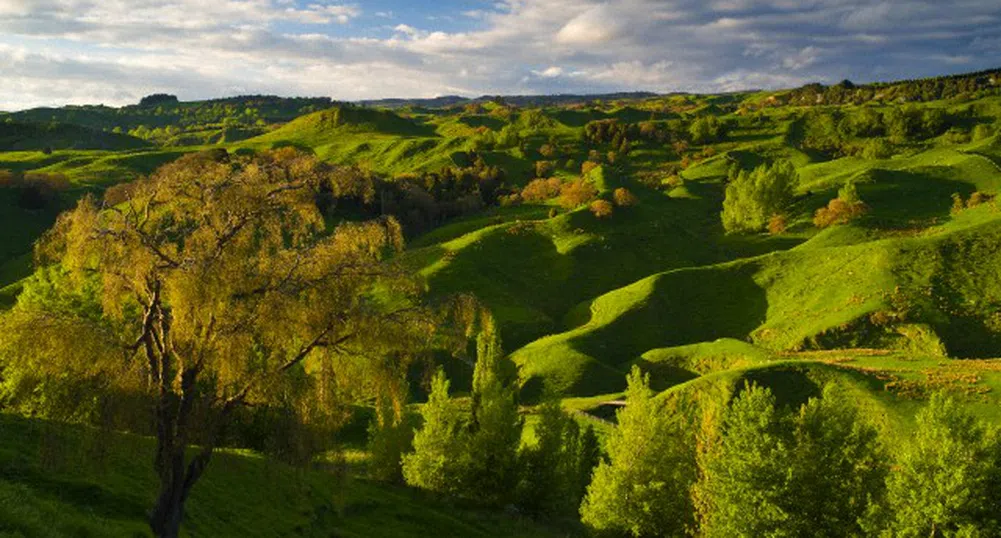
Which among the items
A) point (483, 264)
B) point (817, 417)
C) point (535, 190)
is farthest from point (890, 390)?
point (535, 190)

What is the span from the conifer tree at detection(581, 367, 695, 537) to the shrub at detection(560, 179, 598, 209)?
115109 millimetres

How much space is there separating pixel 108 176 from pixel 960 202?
216087 millimetres

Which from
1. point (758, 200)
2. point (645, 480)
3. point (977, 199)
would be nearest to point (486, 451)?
point (645, 480)

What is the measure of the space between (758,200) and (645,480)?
108855 millimetres

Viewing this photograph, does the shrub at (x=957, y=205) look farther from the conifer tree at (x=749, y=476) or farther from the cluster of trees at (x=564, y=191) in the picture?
the conifer tree at (x=749, y=476)

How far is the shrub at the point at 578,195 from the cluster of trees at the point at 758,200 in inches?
1248

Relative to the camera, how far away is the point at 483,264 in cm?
11731

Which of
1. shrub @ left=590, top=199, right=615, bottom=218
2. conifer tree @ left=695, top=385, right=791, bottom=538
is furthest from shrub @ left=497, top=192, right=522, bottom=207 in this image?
conifer tree @ left=695, top=385, right=791, bottom=538

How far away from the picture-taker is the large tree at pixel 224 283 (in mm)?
18281

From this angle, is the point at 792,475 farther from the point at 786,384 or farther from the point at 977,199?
the point at 977,199

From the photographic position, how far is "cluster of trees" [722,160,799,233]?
138125 millimetres

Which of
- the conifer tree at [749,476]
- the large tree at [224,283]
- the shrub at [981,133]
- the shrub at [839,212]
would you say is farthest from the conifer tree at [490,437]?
the shrub at [981,133]

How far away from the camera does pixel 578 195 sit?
159 metres

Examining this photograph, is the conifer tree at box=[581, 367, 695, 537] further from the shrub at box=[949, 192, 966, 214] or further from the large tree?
the shrub at box=[949, 192, 966, 214]
